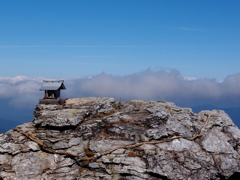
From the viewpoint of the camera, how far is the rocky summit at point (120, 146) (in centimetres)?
2014

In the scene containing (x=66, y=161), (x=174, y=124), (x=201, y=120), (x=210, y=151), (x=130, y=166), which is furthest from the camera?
(x=201, y=120)

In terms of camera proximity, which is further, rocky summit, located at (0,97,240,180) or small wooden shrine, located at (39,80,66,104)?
small wooden shrine, located at (39,80,66,104)

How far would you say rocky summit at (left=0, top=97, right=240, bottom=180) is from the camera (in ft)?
66.1

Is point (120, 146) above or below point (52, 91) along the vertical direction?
below

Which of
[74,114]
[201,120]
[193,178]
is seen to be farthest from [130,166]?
[201,120]

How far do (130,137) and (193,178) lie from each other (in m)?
6.93

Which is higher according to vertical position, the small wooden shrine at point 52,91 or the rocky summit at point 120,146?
the small wooden shrine at point 52,91

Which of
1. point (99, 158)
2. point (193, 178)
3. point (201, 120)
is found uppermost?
point (201, 120)

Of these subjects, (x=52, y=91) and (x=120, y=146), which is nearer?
(x=120, y=146)

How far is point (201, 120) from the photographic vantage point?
2773 centimetres

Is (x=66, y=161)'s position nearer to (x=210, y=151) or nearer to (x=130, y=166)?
(x=130, y=166)

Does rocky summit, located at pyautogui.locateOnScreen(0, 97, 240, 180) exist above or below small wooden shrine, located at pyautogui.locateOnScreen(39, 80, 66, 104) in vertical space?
below

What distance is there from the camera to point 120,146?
21594 millimetres

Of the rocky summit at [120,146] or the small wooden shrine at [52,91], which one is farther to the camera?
the small wooden shrine at [52,91]
